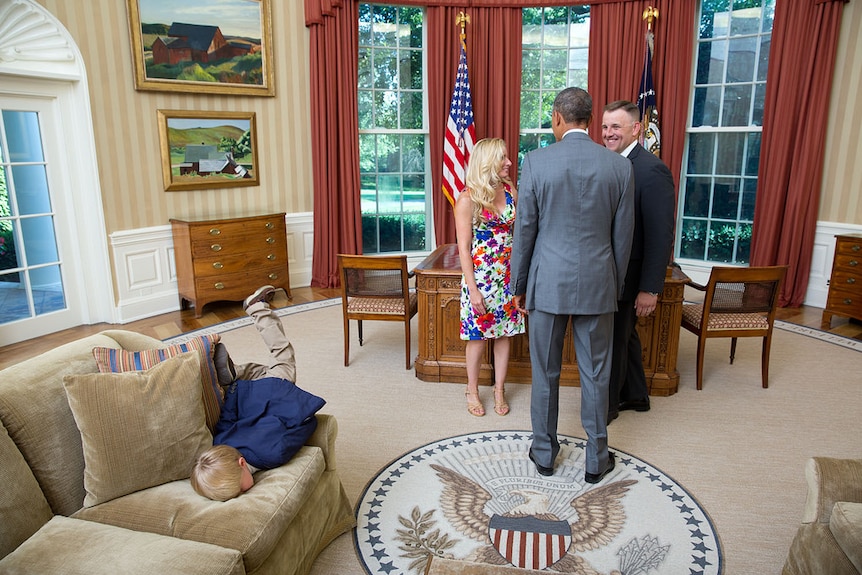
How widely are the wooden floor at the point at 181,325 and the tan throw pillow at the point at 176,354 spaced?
2823 mm

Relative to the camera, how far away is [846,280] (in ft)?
16.6

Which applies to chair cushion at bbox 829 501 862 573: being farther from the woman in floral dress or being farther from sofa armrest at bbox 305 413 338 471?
the woman in floral dress

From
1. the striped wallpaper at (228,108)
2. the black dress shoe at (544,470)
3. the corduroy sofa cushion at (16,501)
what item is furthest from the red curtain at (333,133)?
the corduroy sofa cushion at (16,501)

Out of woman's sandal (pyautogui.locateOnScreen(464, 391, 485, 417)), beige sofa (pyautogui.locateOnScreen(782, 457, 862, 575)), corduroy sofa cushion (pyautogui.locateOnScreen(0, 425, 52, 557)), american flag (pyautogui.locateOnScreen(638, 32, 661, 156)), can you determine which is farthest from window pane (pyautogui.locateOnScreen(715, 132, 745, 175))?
corduroy sofa cushion (pyautogui.locateOnScreen(0, 425, 52, 557))

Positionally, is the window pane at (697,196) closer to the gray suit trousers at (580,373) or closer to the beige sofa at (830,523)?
the gray suit trousers at (580,373)

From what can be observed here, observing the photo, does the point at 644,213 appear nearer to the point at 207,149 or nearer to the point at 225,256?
the point at 225,256

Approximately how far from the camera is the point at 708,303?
3742 mm

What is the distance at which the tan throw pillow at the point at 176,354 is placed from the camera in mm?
2125

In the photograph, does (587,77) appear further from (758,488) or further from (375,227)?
(758,488)

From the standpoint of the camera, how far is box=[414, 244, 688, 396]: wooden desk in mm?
3684

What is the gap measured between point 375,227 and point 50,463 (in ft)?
17.5

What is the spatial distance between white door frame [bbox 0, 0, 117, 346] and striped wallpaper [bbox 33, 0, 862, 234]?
92mm

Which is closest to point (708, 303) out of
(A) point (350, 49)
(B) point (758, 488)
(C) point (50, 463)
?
(B) point (758, 488)

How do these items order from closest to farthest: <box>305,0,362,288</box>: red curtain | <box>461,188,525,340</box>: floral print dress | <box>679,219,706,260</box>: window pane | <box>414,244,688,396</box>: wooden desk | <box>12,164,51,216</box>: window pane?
<box>461,188,525,340</box>: floral print dress → <box>414,244,688,396</box>: wooden desk → <box>12,164,51,216</box>: window pane → <box>305,0,362,288</box>: red curtain → <box>679,219,706,260</box>: window pane
